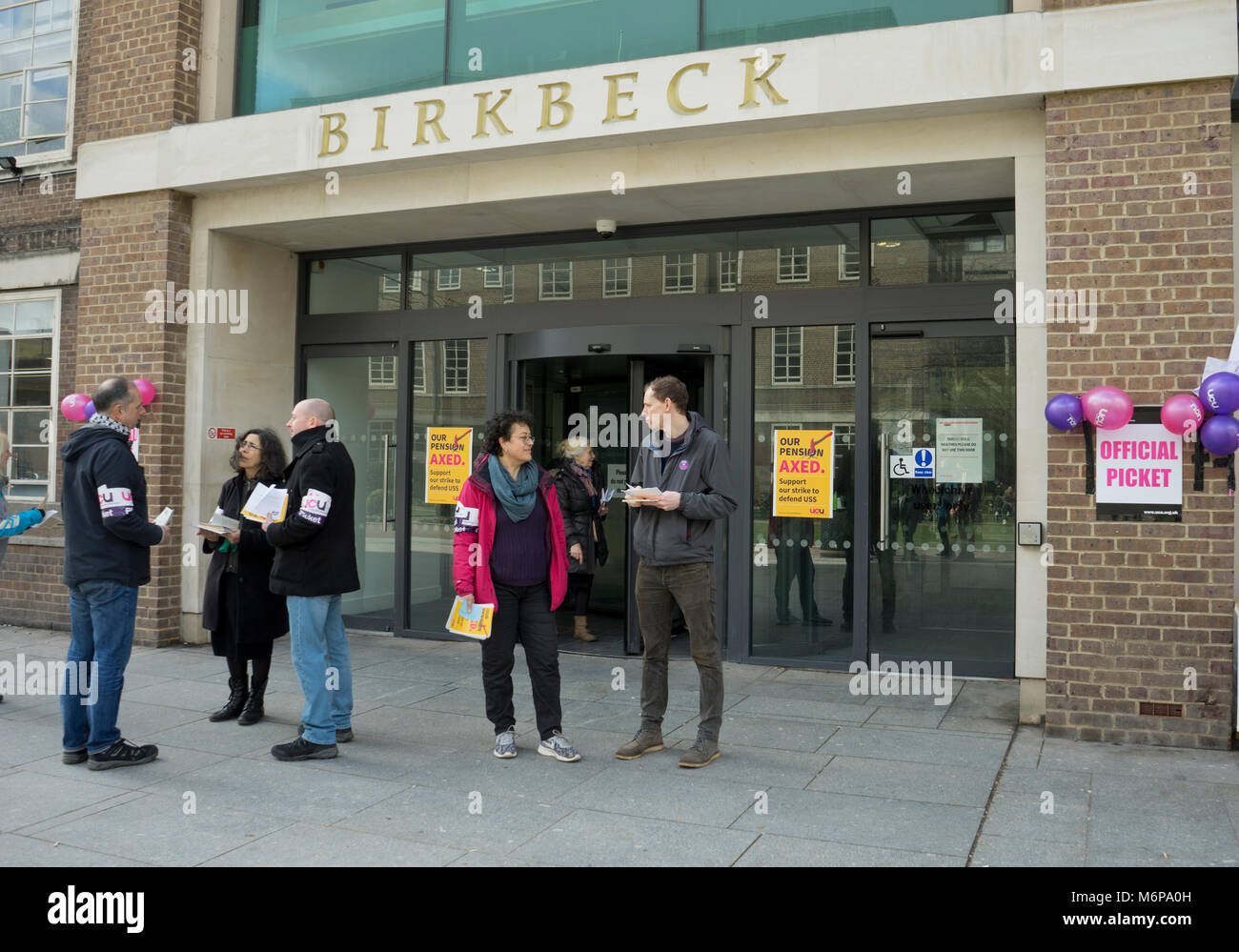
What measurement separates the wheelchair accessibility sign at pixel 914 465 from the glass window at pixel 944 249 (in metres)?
1.29

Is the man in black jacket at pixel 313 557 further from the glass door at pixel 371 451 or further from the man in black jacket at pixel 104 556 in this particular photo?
the glass door at pixel 371 451

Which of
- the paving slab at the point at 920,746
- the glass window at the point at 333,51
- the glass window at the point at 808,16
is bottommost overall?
the paving slab at the point at 920,746

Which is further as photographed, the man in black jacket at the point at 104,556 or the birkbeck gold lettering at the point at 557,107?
the birkbeck gold lettering at the point at 557,107

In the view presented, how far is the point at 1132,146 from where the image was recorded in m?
5.89

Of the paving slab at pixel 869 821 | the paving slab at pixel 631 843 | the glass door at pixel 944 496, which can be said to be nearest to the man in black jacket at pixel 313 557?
the paving slab at pixel 631 843

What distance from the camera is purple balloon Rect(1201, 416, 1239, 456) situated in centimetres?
546

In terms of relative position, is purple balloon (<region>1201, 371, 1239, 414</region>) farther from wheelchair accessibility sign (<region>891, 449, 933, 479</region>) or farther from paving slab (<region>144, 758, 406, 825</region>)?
paving slab (<region>144, 758, 406, 825</region>)

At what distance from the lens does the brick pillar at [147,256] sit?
28.4 ft

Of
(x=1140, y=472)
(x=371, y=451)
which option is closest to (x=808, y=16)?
(x=1140, y=472)

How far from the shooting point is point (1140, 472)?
5.84 metres

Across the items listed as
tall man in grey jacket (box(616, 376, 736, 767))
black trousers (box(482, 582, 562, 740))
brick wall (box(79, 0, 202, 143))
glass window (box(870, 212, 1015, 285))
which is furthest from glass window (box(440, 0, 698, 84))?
black trousers (box(482, 582, 562, 740))

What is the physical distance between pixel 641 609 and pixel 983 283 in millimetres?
3742

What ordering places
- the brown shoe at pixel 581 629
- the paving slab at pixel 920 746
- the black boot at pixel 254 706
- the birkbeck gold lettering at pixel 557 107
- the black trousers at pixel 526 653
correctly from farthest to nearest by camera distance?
the brown shoe at pixel 581 629, the birkbeck gold lettering at pixel 557 107, the black boot at pixel 254 706, the paving slab at pixel 920 746, the black trousers at pixel 526 653

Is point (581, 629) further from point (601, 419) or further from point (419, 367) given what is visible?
point (419, 367)
